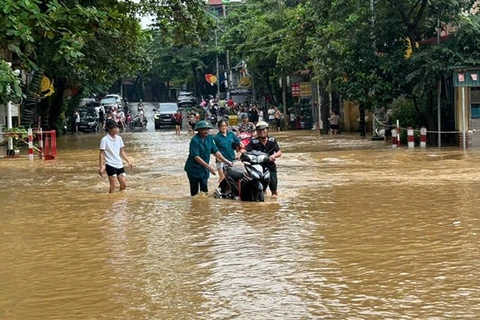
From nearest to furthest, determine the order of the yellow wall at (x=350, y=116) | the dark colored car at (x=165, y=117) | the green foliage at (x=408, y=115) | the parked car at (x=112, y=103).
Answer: the green foliage at (x=408, y=115) < the yellow wall at (x=350, y=116) < the dark colored car at (x=165, y=117) < the parked car at (x=112, y=103)

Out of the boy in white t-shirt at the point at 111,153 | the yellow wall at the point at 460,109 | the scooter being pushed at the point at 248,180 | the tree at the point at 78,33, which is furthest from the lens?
the yellow wall at the point at 460,109

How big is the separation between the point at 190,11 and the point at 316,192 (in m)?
12.5

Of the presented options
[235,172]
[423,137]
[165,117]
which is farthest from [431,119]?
[165,117]

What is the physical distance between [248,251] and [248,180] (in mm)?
3937

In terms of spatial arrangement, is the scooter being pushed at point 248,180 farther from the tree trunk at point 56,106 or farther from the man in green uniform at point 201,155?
the tree trunk at point 56,106

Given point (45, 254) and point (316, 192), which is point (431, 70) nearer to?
point (316, 192)

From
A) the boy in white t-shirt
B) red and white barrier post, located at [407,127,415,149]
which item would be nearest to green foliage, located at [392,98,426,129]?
red and white barrier post, located at [407,127,415,149]

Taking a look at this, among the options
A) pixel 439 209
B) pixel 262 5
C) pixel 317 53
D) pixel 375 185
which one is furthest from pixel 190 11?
pixel 262 5

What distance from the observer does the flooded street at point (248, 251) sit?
6613mm

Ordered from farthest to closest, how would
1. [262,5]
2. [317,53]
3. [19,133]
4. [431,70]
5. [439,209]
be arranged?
[262,5], [317,53], [19,133], [431,70], [439,209]

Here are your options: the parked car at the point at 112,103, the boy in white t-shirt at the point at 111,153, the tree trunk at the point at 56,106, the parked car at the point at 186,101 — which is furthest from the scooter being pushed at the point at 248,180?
the parked car at the point at 186,101

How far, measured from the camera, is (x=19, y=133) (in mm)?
26531

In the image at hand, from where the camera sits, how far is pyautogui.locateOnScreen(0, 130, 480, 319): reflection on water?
6.62 meters

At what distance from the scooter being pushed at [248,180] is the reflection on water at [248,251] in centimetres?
28
